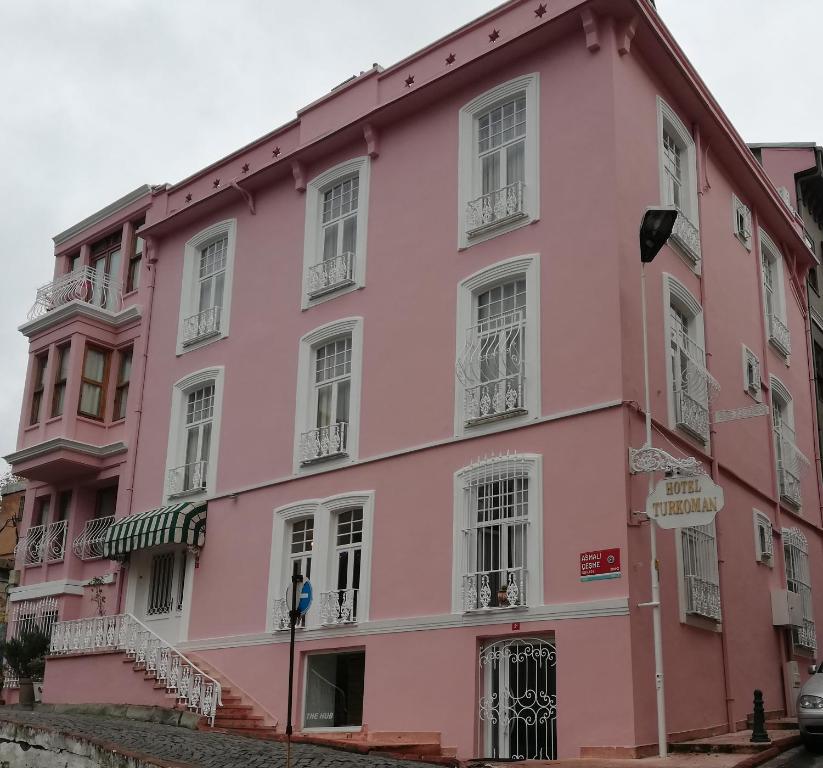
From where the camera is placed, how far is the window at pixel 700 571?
16.2 m

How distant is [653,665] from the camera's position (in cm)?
1455

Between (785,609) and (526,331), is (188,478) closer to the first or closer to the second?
(526,331)

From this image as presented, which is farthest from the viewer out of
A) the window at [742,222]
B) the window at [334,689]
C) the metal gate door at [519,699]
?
the window at [742,222]

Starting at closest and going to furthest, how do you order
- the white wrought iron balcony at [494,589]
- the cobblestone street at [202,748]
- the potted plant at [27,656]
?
the cobblestone street at [202,748] < the white wrought iron balcony at [494,589] < the potted plant at [27,656]

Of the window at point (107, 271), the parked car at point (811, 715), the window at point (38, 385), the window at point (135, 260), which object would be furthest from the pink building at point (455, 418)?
the parked car at point (811, 715)

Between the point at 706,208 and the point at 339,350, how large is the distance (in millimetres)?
7417

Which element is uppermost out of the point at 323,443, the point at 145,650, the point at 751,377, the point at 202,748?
the point at 751,377

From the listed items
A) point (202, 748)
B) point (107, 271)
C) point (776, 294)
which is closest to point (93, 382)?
point (107, 271)

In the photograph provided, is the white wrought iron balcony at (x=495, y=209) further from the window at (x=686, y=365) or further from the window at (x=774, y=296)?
the window at (x=774, y=296)

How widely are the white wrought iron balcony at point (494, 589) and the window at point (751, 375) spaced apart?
7354 mm

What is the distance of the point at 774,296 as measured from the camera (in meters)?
23.8

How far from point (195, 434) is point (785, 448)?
1237 cm

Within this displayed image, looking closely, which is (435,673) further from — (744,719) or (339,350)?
(339,350)

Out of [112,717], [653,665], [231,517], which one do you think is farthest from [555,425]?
[112,717]
